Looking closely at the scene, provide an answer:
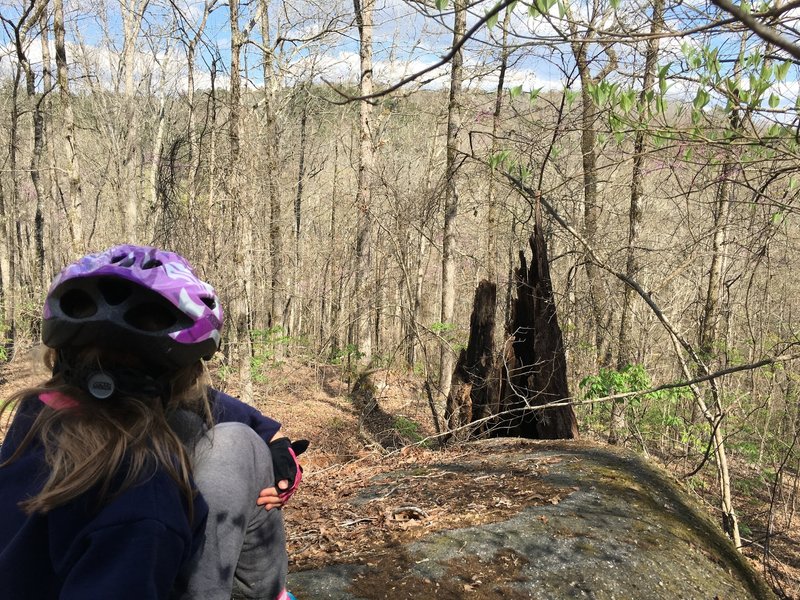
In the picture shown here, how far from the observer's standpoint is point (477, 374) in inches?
293

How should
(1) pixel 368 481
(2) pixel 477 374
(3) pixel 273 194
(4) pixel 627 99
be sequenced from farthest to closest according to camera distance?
(3) pixel 273 194 < (2) pixel 477 374 < (1) pixel 368 481 < (4) pixel 627 99

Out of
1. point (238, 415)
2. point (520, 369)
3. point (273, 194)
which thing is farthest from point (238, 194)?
point (238, 415)

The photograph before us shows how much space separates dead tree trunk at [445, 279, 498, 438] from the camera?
7328mm

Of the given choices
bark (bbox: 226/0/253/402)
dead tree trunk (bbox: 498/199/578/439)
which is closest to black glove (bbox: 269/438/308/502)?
dead tree trunk (bbox: 498/199/578/439)

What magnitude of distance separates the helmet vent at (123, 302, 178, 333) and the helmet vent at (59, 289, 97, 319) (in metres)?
0.09

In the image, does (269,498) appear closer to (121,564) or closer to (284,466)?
(284,466)

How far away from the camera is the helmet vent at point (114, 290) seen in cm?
136

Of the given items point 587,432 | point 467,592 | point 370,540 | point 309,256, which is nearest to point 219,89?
point 587,432

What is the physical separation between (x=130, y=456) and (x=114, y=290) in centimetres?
44

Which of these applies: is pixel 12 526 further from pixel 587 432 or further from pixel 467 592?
pixel 587 432

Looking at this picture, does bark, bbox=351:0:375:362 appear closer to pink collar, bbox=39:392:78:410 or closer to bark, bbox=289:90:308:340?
bark, bbox=289:90:308:340

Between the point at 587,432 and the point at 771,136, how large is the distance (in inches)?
218

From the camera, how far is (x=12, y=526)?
1.15 metres

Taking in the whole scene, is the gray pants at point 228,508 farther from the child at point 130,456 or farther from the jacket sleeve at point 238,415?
the jacket sleeve at point 238,415
